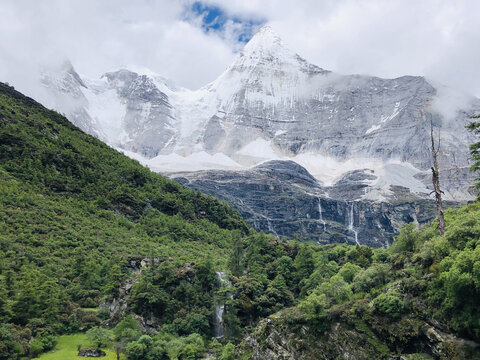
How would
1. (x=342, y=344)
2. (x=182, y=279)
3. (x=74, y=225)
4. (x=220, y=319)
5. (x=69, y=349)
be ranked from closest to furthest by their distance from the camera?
(x=342, y=344) → (x=69, y=349) → (x=220, y=319) → (x=182, y=279) → (x=74, y=225)

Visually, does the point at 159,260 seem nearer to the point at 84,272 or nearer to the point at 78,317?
the point at 84,272

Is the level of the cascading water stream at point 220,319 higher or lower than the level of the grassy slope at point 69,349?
higher

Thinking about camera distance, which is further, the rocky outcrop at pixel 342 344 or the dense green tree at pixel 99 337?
the dense green tree at pixel 99 337

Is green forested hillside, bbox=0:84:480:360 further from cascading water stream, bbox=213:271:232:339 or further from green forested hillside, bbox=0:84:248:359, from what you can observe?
cascading water stream, bbox=213:271:232:339

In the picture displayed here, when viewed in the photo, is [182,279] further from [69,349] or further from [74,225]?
[74,225]

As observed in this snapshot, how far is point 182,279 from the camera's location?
66812mm

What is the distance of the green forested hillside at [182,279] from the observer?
116 feet

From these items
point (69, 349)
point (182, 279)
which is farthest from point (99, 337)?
point (182, 279)

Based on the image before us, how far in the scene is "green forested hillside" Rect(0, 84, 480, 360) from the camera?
35.4 metres

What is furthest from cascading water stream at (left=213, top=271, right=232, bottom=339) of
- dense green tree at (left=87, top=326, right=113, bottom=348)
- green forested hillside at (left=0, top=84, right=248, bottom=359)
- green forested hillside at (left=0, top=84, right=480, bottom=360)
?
dense green tree at (left=87, top=326, right=113, bottom=348)

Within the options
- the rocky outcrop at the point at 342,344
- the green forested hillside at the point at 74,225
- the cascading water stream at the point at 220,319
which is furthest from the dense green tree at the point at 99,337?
the rocky outcrop at the point at 342,344

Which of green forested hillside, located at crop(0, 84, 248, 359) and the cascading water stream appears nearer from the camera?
green forested hillside, located at crop(0, 84, 248, 359)

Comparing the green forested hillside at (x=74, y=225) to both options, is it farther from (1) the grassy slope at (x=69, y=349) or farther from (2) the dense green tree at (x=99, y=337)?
(2) the dense green tree at (x=99, y=337)

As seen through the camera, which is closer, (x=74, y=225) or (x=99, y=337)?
(x=99, y=337)
